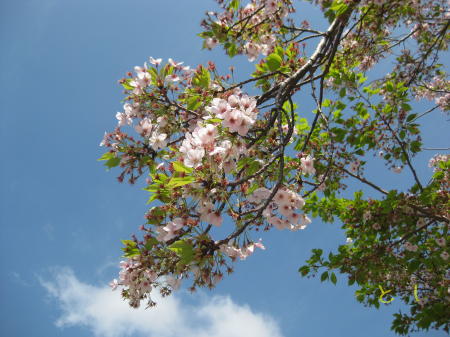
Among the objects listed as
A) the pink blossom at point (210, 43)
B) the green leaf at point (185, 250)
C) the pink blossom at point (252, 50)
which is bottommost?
the green leaf at point (185, 250)

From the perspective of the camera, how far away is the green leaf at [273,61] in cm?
291

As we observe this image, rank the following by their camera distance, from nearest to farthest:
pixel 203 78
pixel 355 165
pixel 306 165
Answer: pixel 306 165 < pixel 203 78 < pixel 355 165

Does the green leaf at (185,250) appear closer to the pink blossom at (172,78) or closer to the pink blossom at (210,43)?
the pink blossom at (172,78)

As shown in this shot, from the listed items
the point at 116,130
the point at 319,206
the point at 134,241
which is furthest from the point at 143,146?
the point at 319,206

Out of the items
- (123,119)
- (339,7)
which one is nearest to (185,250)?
(123,119)

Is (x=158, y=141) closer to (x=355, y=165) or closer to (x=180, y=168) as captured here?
(x=180, y=168)

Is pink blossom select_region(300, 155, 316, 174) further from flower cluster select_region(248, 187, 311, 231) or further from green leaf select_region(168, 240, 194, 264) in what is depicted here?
green leaf select_region(168, 240, 194, 264)

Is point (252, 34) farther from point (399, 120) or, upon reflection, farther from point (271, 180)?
point (399, 120)

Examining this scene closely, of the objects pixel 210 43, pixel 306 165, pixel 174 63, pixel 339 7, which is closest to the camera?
pixel 306 165

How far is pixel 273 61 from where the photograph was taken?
2.94m

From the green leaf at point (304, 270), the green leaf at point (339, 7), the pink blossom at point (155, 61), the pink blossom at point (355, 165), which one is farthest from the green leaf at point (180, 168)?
the pink blossom at point (355, 165)

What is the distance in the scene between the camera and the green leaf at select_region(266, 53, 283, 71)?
2912 millimetres

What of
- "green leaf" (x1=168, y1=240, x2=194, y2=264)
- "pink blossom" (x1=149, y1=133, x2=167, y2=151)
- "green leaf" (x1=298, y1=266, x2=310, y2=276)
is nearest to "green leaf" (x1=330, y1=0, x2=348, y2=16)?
"pink blossom" (x1=149, y1=133, x2=167, y2=151)

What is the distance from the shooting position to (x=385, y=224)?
461 cm
